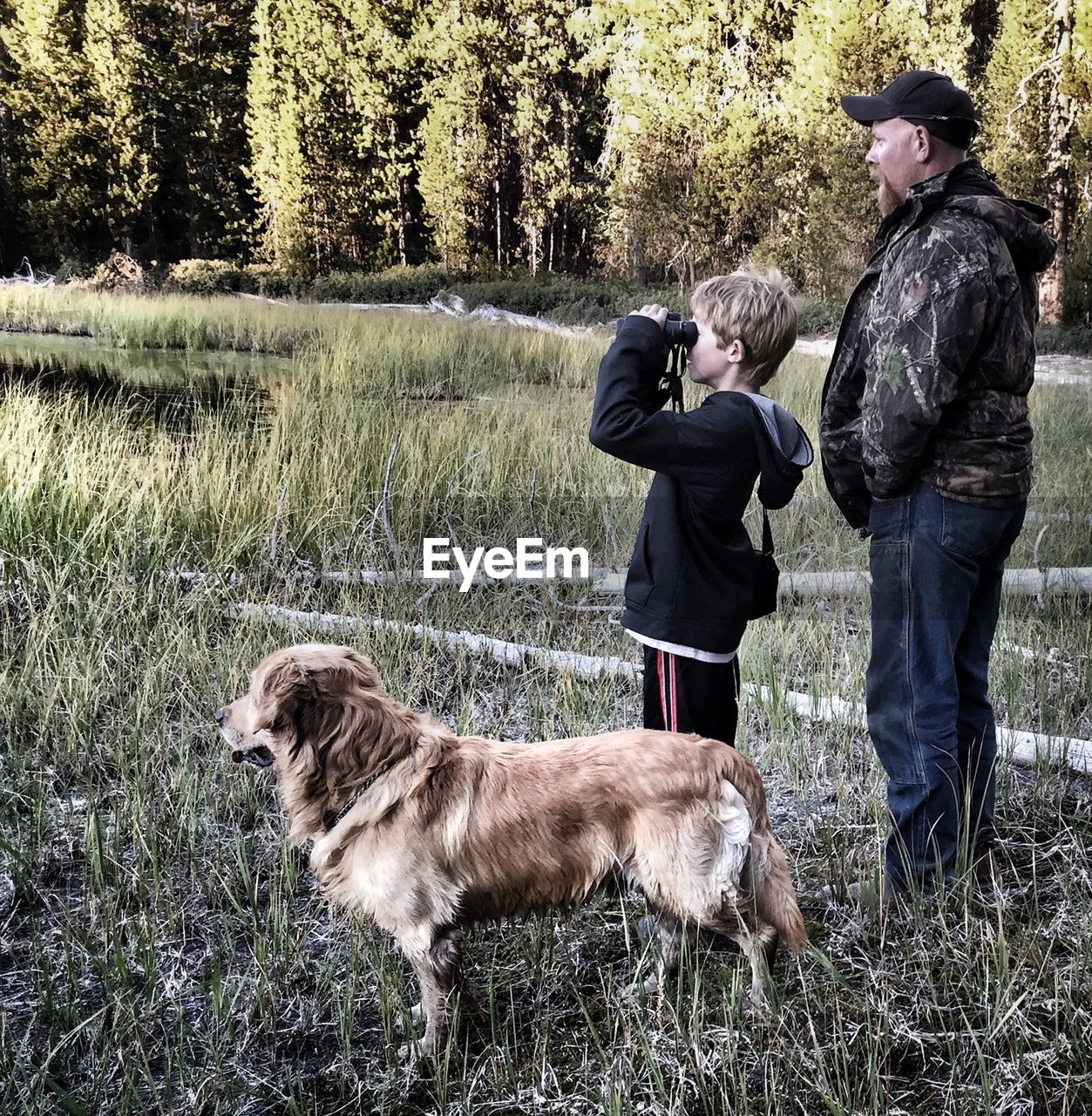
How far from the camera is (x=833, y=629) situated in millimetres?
3293

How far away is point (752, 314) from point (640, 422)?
0.31 meters

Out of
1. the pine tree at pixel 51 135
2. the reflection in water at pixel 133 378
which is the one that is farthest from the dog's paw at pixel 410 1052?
the pine tree at pixel 51 135

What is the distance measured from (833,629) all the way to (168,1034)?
2.43 m

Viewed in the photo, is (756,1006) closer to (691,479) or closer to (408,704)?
(691,479)

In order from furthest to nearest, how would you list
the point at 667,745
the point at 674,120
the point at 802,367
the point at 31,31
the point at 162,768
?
1. the point at 802,367
2. the point at 674,120
3. the point at 31,31
4. the point at 162,768
5. the point at 667,745

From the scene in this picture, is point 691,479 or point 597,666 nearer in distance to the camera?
point 691,479

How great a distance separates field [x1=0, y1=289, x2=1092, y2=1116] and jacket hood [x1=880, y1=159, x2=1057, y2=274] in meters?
1.27

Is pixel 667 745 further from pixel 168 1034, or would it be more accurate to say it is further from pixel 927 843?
pixel 168 1034

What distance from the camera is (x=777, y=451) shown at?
1.78m

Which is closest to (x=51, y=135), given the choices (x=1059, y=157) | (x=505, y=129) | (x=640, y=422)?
(x=505, y=129)

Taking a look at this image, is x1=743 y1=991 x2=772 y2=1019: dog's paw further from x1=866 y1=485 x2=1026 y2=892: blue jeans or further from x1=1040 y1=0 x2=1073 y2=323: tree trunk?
x1=1040 y1=0 x2=1073 y2=323: tree trunk

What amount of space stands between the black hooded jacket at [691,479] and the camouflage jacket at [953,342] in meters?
0.19

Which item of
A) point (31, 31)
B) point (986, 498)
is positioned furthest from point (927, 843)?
point (31, 31)

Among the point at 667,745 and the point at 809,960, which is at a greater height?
the point at 667,745
